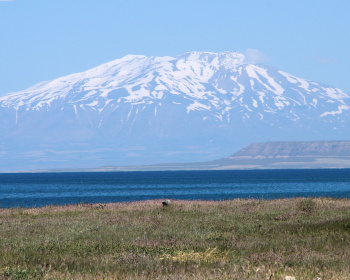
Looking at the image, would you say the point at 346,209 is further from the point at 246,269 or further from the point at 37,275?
the point at 37,275

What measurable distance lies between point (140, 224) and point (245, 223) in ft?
14.8

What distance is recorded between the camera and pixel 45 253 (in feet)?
61.2

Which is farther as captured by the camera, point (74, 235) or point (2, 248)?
point (74, 235)

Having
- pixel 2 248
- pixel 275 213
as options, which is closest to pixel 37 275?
pixel 2 248

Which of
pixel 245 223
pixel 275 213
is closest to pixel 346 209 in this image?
pixel 275 213

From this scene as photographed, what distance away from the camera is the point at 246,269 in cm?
1471

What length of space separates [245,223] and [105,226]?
596cm

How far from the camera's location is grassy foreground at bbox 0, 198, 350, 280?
578 inches

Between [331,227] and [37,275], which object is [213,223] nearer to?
[331,227]

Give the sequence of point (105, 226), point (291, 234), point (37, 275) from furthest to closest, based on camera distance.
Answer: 1. point (105, 226)
2. point (291, 234)
3. point (37, 275)

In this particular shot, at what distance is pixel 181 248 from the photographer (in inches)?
752

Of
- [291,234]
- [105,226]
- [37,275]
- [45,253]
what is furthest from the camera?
[105,226]

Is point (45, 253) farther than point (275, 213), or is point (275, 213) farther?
point (275, 213)

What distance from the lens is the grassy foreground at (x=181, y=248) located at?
14.7 metres
